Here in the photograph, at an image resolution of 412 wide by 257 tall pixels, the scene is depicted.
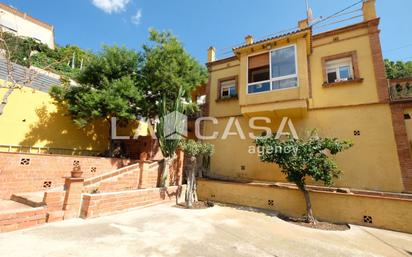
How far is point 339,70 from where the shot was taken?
9.66 metres

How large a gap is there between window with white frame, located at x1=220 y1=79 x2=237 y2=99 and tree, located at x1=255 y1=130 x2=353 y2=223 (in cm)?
560

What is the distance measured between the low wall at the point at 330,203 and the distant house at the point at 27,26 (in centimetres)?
3420

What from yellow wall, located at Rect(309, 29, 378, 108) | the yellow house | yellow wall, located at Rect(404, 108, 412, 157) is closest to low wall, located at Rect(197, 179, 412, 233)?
the yellow house

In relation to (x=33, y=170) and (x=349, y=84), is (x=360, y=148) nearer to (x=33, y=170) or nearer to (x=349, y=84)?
(x=349, y=84)

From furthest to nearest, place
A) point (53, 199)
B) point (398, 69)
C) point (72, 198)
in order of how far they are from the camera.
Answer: point (398, 69) → point (72, 198) → point (53, 199)

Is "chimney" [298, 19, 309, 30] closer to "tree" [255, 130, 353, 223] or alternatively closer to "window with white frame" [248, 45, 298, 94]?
"window with white frame" [248, 45, 298, 94]

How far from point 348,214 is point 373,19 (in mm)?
8446

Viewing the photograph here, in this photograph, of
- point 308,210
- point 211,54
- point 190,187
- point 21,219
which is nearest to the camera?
point 21,219

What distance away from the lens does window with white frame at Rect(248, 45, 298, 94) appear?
945 centimetres

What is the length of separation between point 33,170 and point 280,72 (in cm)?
1081

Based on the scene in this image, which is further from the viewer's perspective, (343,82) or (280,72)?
(280,72)

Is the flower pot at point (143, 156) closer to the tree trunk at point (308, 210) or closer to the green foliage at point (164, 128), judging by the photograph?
the green foliage at point (164, 128)

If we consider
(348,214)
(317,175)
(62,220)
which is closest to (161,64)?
(62,220)

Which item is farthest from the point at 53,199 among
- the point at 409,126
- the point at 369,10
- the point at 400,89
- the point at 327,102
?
the point at 369,10
